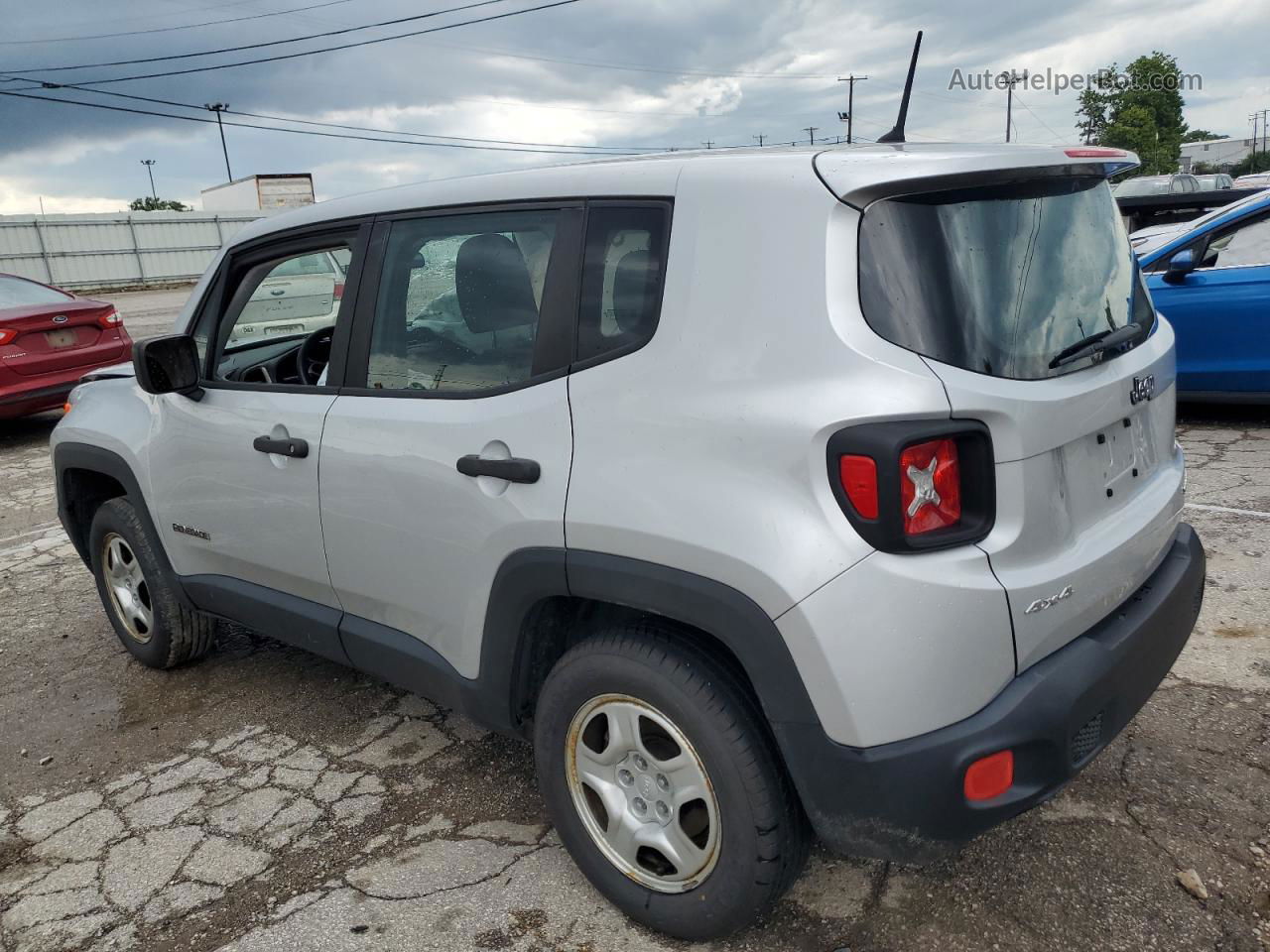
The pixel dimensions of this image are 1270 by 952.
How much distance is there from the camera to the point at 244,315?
3586 millimetres

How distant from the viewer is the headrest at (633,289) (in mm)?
2189

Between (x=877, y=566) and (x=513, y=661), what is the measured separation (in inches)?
40.7

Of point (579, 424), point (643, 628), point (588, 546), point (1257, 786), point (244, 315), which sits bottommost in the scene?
point (1257, 786)

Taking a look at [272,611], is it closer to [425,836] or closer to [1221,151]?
[425,836]

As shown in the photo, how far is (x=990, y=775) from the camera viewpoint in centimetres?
187

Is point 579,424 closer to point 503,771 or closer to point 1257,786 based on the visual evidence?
point 503,771

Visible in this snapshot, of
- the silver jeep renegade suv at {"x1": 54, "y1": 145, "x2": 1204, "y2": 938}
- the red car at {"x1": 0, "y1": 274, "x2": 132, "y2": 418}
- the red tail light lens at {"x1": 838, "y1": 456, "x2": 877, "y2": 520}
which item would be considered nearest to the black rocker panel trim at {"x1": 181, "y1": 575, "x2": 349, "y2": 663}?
the silver jeep renegade suv at {"x1": 54, "y1": 145, "x2": 1204, "y2": 938}

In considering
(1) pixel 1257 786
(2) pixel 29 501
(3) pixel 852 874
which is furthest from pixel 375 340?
(2) pixel 29 501

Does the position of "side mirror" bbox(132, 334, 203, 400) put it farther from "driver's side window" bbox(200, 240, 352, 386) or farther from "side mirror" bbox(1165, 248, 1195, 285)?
"side mirror" bbox(1165, 248, 1195, 285)

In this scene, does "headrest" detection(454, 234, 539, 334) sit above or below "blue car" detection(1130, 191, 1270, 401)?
above

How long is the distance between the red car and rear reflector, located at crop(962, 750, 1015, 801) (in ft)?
27.8

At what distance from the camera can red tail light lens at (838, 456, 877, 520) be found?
1.81 m

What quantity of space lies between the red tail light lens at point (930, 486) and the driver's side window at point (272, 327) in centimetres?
208

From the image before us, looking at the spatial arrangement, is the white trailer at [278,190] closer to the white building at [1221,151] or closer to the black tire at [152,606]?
the black tire at [152,606]
